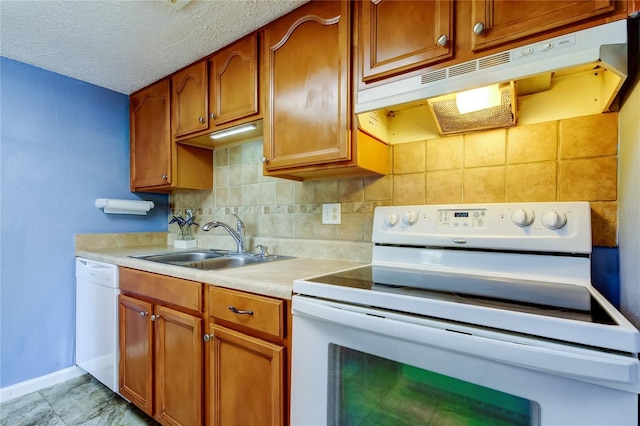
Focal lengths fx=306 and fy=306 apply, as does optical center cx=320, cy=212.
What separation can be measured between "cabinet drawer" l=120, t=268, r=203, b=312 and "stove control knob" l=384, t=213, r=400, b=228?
2.72 feet

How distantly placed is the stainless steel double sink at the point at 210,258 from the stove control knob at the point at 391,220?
0.65 metres

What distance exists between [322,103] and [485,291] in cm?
93

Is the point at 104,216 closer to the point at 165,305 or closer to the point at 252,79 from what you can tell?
the point at 165,305

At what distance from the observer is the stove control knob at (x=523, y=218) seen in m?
1.03

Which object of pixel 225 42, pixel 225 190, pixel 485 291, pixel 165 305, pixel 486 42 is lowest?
pixel 165 305

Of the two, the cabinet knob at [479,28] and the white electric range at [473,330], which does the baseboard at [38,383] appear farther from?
the cabinet knob at [479,28]

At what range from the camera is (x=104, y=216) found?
225 centimetres

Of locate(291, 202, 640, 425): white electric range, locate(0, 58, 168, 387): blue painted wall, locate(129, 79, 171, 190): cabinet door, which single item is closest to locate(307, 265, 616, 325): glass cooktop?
locate(291, 202, 640, 425): white electric range

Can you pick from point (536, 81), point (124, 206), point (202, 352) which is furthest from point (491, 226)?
point (124, 206)

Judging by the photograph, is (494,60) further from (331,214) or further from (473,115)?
(331,214)

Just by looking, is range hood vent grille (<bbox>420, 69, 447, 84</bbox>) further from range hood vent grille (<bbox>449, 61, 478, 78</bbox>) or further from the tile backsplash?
the tile backsplash

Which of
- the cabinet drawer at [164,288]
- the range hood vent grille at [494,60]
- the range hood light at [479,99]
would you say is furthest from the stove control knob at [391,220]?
the cabinet drawer at [164,288]

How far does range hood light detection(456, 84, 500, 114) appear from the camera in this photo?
1.04 m

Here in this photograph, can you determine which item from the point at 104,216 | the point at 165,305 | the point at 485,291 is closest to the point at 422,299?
the point at 485,291
